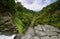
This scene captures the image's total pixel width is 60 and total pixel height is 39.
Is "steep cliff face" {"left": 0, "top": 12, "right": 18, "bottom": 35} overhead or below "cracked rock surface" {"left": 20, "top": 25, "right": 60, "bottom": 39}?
overhead

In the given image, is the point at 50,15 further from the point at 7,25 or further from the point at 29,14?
the point at 7,25

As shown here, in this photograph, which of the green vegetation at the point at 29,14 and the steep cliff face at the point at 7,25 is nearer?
the green vegetation at the point at 29,14

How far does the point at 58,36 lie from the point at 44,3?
1.70 feet

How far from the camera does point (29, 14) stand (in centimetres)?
227

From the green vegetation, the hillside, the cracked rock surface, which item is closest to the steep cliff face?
the green vegetation

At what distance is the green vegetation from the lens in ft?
7.20

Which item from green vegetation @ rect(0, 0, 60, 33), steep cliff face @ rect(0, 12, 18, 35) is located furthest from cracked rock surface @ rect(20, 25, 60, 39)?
steep cliff face @ rect(0, 12, 18, 35)

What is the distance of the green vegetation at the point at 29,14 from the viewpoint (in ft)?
7.20

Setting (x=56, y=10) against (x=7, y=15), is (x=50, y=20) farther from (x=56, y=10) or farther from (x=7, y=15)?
(x=7, y=15)

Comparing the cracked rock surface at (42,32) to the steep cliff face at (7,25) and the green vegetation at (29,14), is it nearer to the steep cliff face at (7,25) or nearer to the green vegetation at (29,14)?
the green vegetation at (29,14)

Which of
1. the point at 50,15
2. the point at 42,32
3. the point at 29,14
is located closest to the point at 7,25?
the point at 29,14

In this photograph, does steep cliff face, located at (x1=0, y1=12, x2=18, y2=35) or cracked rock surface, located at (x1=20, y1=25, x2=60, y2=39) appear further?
steep cliff face, located at (x1=0, y1=12, x2=18, y2=35)

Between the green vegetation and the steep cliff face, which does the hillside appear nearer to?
the green vegetation

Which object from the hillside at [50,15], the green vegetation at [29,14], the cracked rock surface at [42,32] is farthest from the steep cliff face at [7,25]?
the hillside at [50,15]
